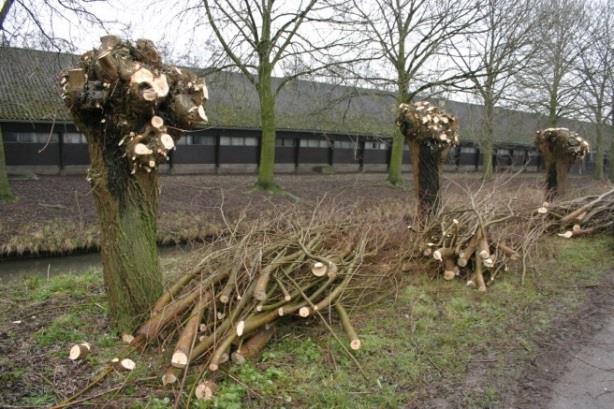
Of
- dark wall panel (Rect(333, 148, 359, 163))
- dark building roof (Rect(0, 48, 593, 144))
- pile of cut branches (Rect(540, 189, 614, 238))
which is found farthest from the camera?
dark wall panel (Rect(333, 148, 359, 163))

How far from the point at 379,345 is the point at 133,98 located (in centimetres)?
303

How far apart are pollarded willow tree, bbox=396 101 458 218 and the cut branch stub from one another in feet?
15.0

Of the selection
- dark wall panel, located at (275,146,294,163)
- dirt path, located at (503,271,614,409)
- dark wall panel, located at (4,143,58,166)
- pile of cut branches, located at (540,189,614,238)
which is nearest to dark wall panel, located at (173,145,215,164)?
dark wall panel, located at (275,146,294,163)

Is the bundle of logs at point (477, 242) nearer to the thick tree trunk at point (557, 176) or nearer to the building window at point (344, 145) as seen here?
the thick tree trunk at point (557, 176)

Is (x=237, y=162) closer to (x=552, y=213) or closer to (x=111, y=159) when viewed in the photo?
(x=552, y=213)

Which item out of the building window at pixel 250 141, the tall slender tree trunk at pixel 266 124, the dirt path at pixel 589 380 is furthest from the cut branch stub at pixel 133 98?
the building window at pixel 250 141

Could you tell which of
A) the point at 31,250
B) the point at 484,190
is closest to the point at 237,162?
the point at 31,250

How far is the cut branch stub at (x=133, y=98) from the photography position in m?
3.62

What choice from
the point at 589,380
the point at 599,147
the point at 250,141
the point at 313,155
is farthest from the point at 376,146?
the point at 589,380

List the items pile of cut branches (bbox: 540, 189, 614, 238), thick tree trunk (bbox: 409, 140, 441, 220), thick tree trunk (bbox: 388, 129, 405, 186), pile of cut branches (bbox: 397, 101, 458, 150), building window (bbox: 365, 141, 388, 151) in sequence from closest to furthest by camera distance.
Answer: pile of cut branches (bbox: 397, 101, 458, 150)
thick tree trunk (bbox: 409, 140, 441, 220)
pile of cut branches (bbox: 540, 189, 614, 238)
thick tree trunk (bbox: 388, 129, 405, 186)
building window (bbox: 365, 141, 388, 151)

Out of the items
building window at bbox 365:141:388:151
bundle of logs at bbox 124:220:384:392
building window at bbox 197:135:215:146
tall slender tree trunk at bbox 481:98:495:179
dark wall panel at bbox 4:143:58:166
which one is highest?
tall slender tree trunk at bbox 481:98:495:179

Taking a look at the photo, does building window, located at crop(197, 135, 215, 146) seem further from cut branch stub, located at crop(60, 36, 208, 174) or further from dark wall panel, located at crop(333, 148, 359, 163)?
cut branch stub, located at crop(60, 36, 208, 174)

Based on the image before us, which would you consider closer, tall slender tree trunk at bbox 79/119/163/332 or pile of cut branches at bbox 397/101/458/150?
tall slender tree trunk at bbox 79/119/163/332

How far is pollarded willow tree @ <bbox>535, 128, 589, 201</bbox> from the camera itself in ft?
36.3
